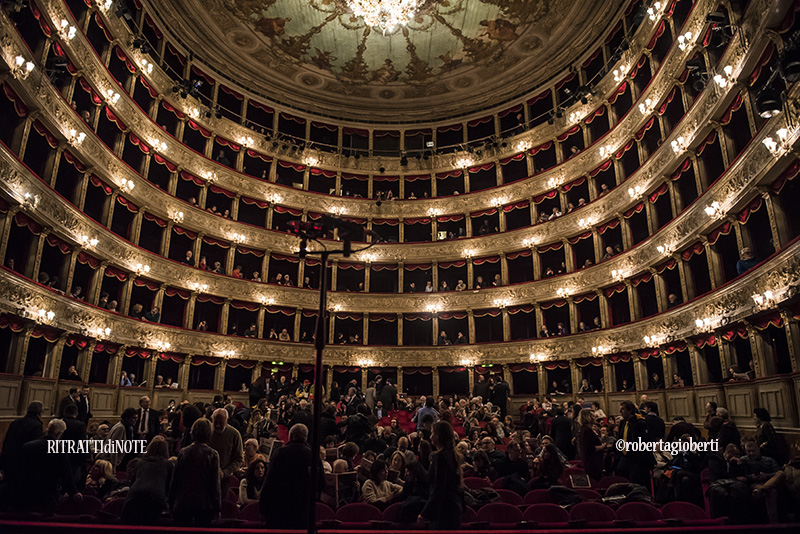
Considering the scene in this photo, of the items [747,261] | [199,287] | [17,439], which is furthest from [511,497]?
[199,287]

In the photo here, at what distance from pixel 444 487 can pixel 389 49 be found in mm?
24250

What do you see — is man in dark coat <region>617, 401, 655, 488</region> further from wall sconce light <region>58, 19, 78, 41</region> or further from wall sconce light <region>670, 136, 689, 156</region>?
wall sconce light <region>58, 19, 78, 41</region>

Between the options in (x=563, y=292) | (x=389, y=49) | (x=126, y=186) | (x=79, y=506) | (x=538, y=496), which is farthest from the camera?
(x=389, y=49)

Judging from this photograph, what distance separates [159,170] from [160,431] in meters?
13.4

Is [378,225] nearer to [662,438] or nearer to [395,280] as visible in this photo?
[395,280]

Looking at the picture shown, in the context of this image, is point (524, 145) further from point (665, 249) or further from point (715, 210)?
point (715, 210)

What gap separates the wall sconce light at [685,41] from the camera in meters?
14.2

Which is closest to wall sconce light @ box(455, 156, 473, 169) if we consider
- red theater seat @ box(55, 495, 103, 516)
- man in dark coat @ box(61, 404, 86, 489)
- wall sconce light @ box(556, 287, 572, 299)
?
wall sconce light @ box(556, 287, 572, 299)

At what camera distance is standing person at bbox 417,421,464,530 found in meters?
4.53

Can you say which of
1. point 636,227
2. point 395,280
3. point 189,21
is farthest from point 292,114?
point 636,227

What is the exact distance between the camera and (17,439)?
219 inches

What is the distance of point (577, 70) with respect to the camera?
2398cm

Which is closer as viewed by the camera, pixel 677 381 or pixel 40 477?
pixel 40 477

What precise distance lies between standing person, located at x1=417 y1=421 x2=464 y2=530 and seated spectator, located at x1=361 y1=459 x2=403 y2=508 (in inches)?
69.8
